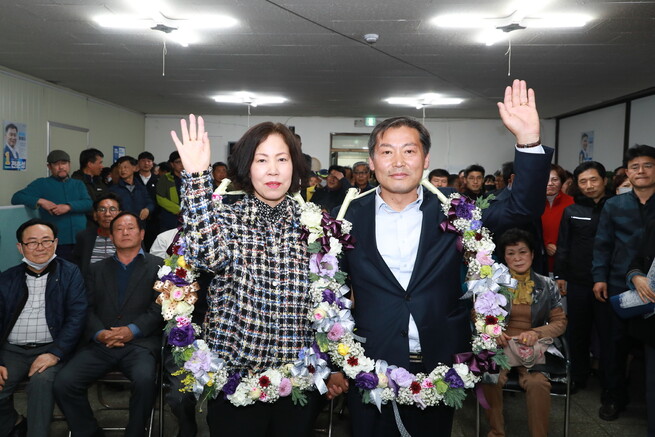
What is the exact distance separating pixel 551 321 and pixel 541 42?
4202 mm

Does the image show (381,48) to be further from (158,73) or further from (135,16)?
(158,73)

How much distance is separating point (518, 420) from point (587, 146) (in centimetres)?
976

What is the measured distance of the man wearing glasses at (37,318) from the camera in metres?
3.26

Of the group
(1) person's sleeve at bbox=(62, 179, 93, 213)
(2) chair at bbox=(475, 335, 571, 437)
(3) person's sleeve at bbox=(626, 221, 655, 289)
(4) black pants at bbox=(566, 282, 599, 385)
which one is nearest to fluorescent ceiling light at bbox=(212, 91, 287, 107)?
(1) person's sleeve at bbox=(62, 179, 93, 213)

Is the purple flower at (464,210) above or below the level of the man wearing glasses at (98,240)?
above

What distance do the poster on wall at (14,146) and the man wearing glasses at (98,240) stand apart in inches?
209

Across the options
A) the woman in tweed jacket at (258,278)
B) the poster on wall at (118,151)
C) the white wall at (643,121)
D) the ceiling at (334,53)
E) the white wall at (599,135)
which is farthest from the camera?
the poster on wall at (118,151)

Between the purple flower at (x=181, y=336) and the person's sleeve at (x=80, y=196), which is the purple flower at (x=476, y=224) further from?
the person's sleeve at (x=80, y=196)

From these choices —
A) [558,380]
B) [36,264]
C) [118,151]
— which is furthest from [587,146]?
[36,264]

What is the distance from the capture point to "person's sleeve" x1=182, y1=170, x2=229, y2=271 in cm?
176

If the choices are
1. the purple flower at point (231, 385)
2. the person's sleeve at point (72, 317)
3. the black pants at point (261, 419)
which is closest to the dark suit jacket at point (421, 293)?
the black pants at point (261, 419)

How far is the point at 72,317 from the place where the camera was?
345 centimetres

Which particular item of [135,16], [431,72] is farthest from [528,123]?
[431,72]

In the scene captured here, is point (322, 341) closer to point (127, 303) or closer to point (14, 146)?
point (127, 303)
